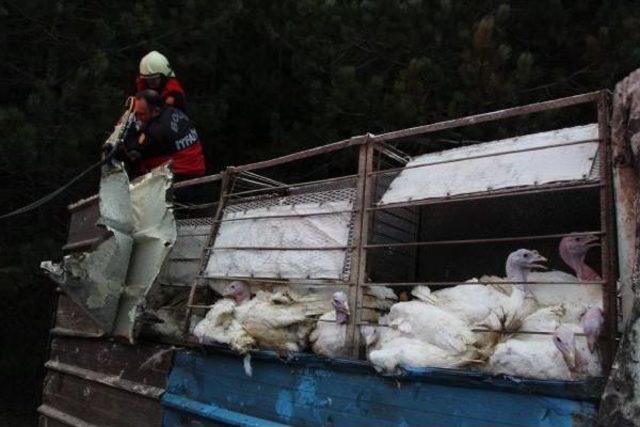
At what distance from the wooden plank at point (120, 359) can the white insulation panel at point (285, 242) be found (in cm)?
65

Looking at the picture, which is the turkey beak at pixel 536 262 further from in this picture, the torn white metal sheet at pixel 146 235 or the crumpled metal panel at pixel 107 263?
the crumpled metal panel at pixel 107 263

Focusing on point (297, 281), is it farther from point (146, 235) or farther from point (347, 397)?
point (146, 235)

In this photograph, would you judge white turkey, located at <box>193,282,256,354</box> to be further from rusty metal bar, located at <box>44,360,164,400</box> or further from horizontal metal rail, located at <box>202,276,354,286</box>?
rusty metal bar, located at <box>44,360,164,400</box>

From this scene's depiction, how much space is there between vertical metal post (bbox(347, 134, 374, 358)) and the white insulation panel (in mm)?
94

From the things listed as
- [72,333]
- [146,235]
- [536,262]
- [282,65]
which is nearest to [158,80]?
[146,235]

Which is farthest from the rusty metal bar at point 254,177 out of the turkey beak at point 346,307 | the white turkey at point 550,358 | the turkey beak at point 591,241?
the white turkey at point 550,358

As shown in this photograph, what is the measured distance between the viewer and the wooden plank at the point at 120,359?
4.11 m

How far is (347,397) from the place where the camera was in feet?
9.55

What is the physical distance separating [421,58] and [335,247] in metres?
3.21

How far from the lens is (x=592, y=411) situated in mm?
2158

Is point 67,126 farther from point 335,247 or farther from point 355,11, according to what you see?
point 335,247

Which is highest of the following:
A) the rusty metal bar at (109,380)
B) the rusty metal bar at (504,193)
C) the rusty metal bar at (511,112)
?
the rusty metal bar at (511,112)

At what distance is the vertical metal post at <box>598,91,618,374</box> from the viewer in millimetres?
2316

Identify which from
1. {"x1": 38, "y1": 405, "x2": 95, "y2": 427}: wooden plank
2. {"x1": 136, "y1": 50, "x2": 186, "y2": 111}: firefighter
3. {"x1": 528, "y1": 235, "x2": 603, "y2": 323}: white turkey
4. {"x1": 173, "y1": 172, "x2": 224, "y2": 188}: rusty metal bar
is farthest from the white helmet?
A: {"x1": 528, "y1": 235, "x2": 603, "y2": 323}: white turkey
